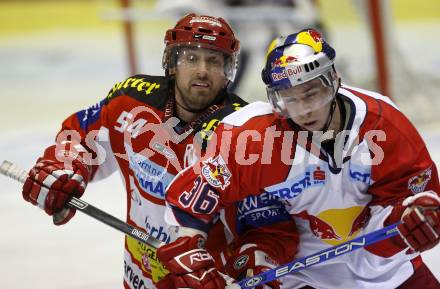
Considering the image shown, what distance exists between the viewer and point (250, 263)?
2.63m

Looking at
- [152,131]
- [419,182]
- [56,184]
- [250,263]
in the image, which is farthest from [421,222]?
[56,184]

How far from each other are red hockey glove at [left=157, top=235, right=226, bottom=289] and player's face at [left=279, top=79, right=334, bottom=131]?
45 cm

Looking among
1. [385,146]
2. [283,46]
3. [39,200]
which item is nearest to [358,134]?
[385,146]

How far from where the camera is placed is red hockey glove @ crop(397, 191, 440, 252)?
7.61ft

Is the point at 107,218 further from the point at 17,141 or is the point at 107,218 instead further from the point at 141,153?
the point at 17,141

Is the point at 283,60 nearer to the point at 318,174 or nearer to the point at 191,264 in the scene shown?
the point at 318,174

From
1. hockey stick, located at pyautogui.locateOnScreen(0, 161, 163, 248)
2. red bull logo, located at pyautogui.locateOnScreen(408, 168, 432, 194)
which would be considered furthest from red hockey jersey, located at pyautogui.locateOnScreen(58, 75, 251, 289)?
red bull logo, located at pyautogui.locateOnScreen(408, 168, 432, 194)

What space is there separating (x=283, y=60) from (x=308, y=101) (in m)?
0.13

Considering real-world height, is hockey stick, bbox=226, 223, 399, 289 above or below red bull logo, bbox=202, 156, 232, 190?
below

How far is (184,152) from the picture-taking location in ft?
9.23

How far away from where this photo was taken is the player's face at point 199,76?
9.21 feet

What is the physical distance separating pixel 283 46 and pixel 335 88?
0.62 ft

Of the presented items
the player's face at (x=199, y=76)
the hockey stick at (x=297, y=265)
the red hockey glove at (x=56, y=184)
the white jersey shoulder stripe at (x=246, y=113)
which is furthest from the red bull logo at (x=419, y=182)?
the red hockey glove at (x=56, y=184)

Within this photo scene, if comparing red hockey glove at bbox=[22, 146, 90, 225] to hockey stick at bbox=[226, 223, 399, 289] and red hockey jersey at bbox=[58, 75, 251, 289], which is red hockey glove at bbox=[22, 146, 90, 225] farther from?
hockey stick at bbox=[226, 223, 399, 289]
